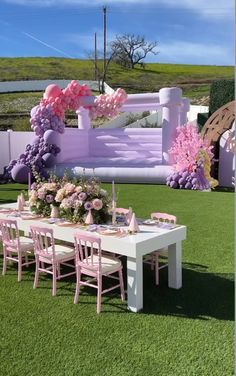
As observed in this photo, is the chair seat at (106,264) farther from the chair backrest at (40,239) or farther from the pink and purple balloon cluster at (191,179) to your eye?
the pink and purple balloon cluster at (191,179)

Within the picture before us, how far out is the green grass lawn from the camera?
11.2 feet

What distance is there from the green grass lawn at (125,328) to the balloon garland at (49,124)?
8.19 meters

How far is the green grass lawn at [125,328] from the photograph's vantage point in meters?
3.43

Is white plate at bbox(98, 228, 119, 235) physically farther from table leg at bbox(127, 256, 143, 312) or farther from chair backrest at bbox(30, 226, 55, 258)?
chair backrest at bbox(30, 226, 55, 258)

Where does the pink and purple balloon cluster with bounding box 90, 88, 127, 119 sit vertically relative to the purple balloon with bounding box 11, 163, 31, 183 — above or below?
above

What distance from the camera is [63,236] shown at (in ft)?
16.4

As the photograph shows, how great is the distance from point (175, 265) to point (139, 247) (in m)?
0.81

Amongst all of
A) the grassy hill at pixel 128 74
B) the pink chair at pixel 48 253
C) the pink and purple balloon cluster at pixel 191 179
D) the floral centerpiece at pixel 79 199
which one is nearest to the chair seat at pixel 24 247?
the pink chair at pixel 48 253

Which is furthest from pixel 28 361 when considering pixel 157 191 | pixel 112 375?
pixel 157 191

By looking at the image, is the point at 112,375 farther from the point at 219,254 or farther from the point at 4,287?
the point at 219,254

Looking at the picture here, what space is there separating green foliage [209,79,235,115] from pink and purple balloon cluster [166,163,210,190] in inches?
362

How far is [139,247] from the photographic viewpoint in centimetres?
431

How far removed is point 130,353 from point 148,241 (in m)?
1.20

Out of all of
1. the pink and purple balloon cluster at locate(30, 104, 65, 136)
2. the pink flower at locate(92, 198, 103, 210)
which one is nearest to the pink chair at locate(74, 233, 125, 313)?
the pink flower at locate(92, 198, 103, 210)
